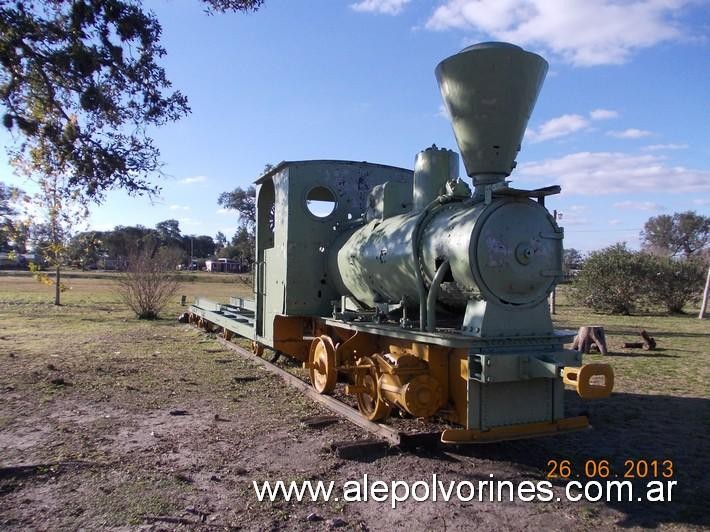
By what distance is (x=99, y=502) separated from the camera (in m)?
4.10

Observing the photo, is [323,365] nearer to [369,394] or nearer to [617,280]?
[369,394]

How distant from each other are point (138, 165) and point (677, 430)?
7.61 metres

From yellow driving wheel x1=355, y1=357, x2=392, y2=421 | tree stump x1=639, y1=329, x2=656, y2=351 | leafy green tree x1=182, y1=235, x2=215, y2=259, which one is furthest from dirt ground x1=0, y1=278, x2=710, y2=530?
leafy green tree x1=182, y1=235, x2=215, y2=259

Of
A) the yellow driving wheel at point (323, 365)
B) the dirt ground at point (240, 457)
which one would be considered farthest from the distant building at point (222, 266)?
the yellow driving wheel at point (323, 365)

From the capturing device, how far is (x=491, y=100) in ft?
16.6

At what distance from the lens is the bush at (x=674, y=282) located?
2453cm

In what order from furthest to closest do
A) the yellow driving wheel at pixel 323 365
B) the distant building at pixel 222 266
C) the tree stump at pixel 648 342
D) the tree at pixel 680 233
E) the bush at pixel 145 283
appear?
1. the distant building at pixel 222 266
2. the tree at pixel 680 233
3. the bush at pixel 145 283
4. the tree stump at pixel 648 342
5. the yellow driving wheel at pixel 323 365

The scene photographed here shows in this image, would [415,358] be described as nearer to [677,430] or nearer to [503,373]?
[503,373]

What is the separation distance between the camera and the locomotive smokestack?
502cm

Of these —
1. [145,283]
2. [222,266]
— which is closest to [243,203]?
[145,283]

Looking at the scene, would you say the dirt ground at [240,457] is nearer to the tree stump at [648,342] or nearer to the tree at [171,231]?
the tree stump at [648,342]

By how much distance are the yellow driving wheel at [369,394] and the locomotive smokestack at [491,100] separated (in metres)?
2.27

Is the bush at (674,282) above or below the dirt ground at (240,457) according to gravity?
above

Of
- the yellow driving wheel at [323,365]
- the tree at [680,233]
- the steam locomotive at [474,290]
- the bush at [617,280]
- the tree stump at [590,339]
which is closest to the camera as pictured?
the steam locomotive at [474,290]
